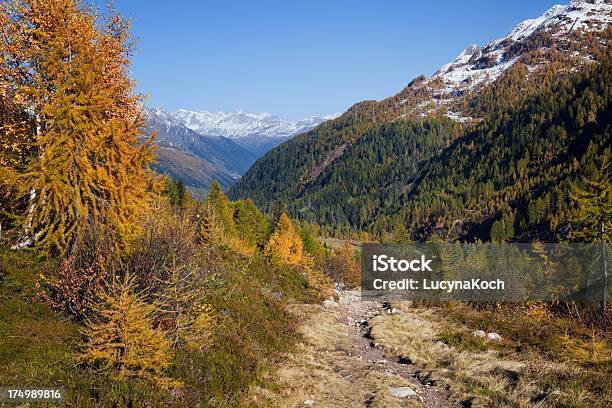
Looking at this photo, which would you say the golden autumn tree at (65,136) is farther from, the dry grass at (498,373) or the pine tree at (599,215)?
the pine tree at (599,215)

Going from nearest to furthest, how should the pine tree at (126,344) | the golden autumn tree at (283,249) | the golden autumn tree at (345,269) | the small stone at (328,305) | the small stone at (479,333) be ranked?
the pine tree at (126,344) < the small stone at (479,333) < the small stone at (328,305) < the golden autumn tree at (283,249) < the golden autumn tree at (345,269)

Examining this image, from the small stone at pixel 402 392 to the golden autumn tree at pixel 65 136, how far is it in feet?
36.1

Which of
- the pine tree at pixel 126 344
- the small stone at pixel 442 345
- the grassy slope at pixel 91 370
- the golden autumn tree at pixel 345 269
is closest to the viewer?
the grassy slope at pixel 91 370

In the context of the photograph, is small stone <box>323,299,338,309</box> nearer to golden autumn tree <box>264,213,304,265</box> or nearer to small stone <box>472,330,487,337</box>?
golden autumn tree <box>264,213,304,265</box>

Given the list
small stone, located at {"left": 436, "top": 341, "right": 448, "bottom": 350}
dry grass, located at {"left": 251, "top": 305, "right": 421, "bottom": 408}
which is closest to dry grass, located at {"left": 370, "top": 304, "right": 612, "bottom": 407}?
small stone, located at {"left": 436, "top": 341, "right": 448, "bottom": 350}

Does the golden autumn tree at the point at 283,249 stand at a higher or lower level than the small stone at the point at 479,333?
higher

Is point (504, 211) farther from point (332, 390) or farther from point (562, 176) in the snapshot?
point (332, 390)

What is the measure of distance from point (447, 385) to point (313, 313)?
15.0 meters

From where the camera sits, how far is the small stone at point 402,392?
1314cm

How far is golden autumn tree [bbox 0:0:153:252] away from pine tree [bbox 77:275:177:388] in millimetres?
4789

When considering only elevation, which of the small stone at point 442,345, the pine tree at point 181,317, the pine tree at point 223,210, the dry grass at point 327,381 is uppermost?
the pine tree at point 223,210

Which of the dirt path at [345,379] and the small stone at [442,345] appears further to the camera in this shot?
the small stone at [442,345]

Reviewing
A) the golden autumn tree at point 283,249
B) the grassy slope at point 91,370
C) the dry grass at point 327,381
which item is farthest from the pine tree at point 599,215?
the golden autumn tree at point 283,249

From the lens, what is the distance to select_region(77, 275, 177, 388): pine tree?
30.7ft
